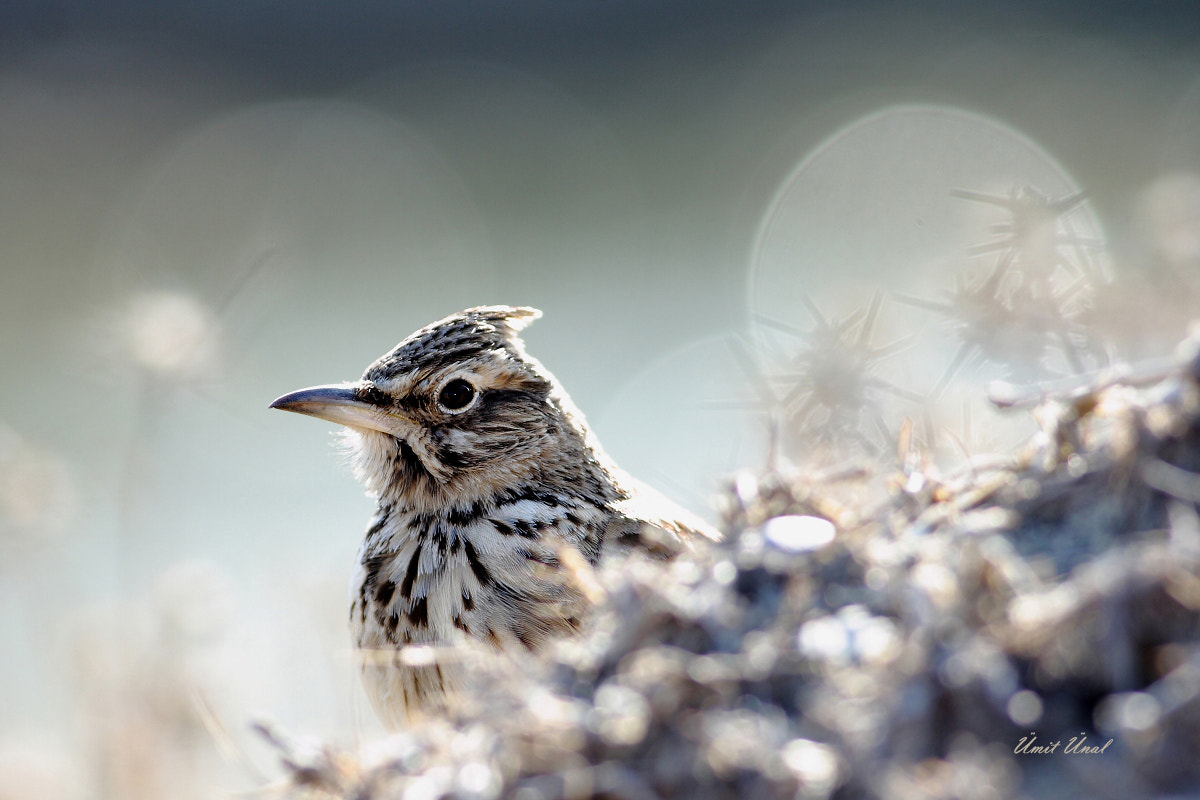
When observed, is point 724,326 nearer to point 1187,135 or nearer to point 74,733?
point 1187,135

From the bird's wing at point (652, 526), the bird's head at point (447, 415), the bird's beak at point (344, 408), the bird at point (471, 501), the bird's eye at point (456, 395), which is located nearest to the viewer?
the bird at point (471, 501)

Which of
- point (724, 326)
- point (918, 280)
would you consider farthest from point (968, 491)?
point (724, 326)

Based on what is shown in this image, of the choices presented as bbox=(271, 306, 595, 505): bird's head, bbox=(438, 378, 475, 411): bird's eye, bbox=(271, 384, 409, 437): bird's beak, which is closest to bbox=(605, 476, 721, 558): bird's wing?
bbox=(271, 306, 595, 505): bird's head

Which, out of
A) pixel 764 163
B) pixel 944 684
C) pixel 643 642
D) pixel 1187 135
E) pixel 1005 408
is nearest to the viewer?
pixel 944 684

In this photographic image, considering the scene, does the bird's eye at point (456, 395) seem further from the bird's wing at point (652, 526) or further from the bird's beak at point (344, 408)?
the bird's wing at point (652, 526)

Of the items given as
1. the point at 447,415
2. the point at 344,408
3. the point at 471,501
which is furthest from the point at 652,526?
Result: the point at 344,408

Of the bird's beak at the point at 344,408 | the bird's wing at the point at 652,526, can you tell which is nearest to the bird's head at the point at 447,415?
the bird's beak at the point at 344,408

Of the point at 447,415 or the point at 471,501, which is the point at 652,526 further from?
the point at 447,415
